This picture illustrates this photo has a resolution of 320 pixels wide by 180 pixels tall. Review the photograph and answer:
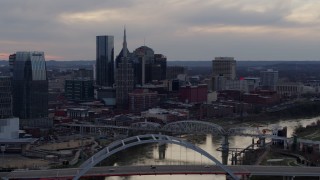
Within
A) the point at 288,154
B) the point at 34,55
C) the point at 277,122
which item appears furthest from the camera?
the point at 277,122

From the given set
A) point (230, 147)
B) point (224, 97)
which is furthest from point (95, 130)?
point (224, 97)

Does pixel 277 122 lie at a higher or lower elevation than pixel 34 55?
lower

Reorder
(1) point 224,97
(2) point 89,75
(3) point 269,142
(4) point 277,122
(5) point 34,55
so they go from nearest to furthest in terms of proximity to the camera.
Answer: (3) point 269,142 → (5) point 34,55 → (4) point 277,122 → (1) point 224,97 → (2) point 89,75

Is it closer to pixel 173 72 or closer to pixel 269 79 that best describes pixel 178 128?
pixel 173 72

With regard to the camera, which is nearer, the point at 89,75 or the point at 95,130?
the point at 95,130

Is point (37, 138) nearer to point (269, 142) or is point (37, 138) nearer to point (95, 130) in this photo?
point (95, 130)

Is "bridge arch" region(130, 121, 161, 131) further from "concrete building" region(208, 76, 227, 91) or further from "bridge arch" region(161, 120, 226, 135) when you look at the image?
"concrete building" region(208, 76, 227, 91)
